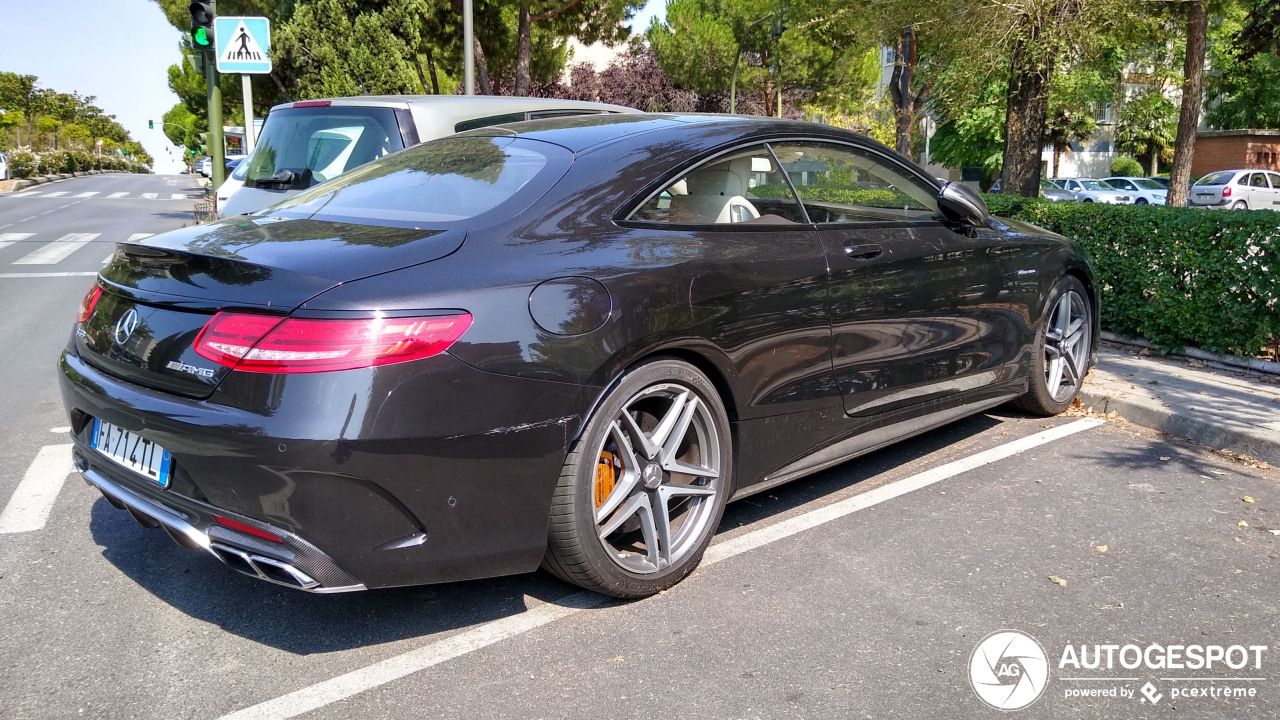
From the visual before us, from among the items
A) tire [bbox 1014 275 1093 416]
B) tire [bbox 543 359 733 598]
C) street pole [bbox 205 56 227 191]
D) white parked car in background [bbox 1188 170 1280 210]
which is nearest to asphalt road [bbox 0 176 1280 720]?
tire [bbox 543 359 733 598]

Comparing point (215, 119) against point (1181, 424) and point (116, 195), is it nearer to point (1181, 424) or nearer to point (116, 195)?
point (1181, 424)

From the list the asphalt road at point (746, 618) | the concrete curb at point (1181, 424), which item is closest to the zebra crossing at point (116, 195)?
the asphalt road at point (746, 618)

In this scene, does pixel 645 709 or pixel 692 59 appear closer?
pixel 645 709

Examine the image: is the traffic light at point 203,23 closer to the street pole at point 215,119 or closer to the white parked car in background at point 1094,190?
the street pole at point 215,119

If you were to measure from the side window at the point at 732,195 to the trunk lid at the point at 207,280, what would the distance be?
874 millimetres

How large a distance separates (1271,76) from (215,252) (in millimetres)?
42309

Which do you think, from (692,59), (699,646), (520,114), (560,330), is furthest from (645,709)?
(692,59)

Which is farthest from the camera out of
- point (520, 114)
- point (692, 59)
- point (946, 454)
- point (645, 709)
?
point (692, 59)

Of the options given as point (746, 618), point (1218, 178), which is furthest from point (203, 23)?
point (1218, 178)

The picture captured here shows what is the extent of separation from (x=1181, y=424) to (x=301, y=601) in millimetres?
4402

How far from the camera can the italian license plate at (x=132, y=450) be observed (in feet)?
9.22

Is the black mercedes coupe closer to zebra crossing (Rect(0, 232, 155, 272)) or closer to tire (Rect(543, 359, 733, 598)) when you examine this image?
tire (Rect(543, 359, 733, 598))

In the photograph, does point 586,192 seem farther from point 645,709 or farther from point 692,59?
point 692,59

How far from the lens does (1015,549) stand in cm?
369
